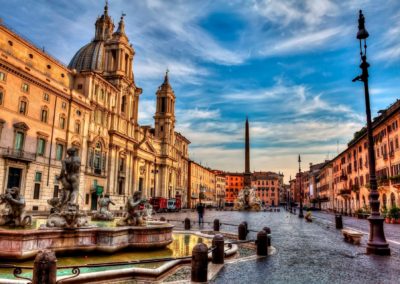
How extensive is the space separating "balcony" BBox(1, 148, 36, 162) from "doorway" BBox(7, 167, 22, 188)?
1169 millimetres

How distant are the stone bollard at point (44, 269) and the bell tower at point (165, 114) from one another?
236ft

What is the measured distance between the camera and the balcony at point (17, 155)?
30953 mm

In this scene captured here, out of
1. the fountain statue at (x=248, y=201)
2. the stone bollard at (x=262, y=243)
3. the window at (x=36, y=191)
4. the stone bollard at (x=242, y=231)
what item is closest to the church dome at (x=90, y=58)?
the window at (x=36, y=191)

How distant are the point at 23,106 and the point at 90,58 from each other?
3249 centimetres

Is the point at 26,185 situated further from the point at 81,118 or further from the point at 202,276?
the point at 202,276

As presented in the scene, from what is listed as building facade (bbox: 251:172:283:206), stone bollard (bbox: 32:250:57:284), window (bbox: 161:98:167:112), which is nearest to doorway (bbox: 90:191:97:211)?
window (bbox: 161:98:167:112)

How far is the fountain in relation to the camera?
27.9 ft

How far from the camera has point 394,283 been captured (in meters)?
7.16

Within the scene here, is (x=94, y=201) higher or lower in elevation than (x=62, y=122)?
lower

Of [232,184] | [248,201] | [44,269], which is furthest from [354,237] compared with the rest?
[232,184]

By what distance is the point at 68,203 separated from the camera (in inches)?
412

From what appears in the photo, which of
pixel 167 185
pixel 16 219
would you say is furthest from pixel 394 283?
pixel 167 185

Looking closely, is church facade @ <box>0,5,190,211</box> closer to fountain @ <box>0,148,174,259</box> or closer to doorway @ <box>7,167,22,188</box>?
doorway @ <box>7,167,22,188</box>

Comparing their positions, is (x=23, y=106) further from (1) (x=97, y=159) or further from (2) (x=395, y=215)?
(2) (x=395, y=215)
